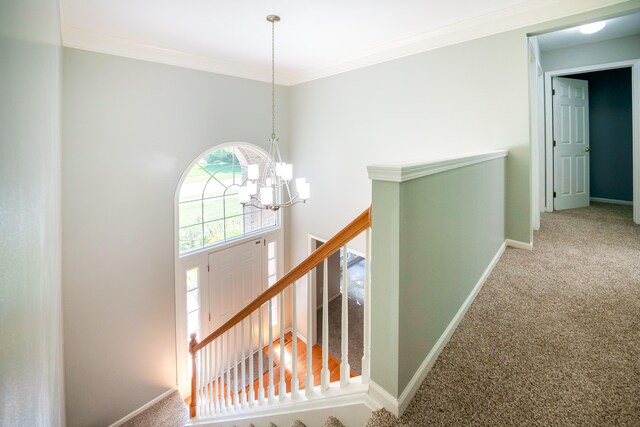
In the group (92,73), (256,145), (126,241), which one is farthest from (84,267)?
(256,145)

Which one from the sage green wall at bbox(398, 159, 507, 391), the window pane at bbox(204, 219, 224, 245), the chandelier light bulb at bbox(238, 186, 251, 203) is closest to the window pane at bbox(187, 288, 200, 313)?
the window pane at bbox(204, 219, 224, 245)

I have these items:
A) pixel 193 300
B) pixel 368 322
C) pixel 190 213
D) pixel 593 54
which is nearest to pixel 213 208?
pixel 190 213

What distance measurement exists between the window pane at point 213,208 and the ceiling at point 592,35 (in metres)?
4.30

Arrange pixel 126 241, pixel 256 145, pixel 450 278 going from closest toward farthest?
pixel 450 278 → pixel 126 241 → pixel 256 145

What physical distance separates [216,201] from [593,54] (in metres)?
5.18

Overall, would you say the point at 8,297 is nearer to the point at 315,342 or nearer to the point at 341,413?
the point at 341,413

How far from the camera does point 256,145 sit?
4496 mm

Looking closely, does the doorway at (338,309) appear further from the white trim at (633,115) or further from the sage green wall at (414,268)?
the white trim at (633,115)

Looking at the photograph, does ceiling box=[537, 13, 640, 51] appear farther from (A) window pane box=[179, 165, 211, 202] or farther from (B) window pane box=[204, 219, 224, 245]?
(B) window pane box=[204, 219, 224, 245]

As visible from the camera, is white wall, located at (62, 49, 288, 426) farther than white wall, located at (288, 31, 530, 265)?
Yes

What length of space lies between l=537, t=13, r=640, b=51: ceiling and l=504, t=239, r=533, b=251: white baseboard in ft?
7.31

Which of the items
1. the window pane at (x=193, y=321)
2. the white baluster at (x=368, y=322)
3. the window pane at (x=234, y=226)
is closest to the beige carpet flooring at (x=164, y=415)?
the window pane at (x=193, y=321)

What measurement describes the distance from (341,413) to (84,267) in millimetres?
3076

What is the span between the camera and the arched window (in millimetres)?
3934
